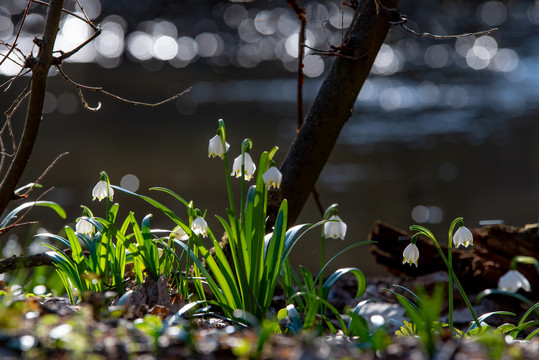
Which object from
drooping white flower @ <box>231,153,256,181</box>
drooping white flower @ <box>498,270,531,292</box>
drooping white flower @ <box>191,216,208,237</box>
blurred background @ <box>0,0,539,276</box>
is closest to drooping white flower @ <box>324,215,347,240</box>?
drooping white flower @ <box>231,153,256,181</box>

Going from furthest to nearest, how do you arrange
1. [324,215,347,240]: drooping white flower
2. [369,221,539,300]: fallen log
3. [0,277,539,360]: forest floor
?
[369,221,539,300]: fallen log
[324,215,347,240]: drooping white flower
[0,277,539,360]: forest floor

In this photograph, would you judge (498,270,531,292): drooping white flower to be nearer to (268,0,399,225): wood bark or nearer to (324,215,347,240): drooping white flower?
(324,215,347,240): drooping white flower

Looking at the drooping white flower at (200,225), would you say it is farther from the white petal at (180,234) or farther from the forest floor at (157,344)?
the forest floor at (157,344)

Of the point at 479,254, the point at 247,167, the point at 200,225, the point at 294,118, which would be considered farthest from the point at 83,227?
the point at 294,118

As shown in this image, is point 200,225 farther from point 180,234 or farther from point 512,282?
point 512,282

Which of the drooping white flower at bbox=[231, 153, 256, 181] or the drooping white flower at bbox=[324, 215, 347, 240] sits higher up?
the drooping white flower at bbox=[231, 153, 256, 181]

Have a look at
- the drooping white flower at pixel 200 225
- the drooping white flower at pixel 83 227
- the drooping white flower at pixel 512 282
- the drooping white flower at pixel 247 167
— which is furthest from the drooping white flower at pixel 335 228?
the drooping white flower at pixel 83 227
